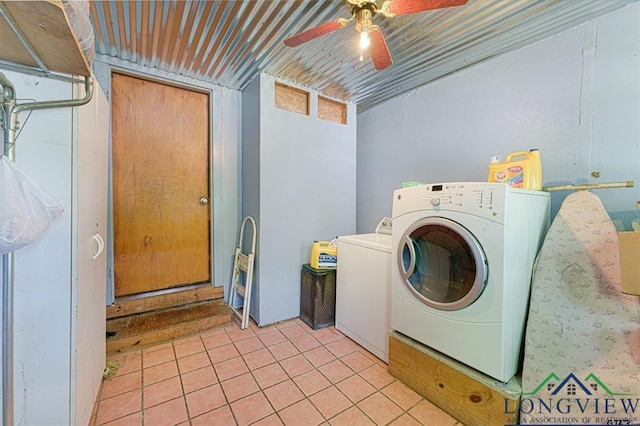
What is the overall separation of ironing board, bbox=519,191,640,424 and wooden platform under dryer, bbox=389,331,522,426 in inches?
3.8

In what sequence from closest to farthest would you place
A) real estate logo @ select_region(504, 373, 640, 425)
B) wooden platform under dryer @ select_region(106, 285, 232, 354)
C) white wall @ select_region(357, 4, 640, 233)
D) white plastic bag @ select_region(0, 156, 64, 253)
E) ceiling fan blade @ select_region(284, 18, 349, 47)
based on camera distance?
white plastic bag @ select_region(0, 156, 64, 253), real estate logo @ select_region(504, 373, 640, 425), ceiling fan blade @ select_region(284, 18, 349, 47), white wall @ select_region(357, 4, 640, 233), wooden platform under dryer @ select_region(106, 285, 232, 354)

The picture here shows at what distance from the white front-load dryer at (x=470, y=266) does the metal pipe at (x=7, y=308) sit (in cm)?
174

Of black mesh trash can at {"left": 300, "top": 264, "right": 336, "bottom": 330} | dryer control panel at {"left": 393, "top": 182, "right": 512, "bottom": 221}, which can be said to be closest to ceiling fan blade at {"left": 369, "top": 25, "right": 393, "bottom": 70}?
dryer control panel at {"left": 393, "top": 182, "right": 512, "bottom": 221}

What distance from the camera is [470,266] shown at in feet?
4.29

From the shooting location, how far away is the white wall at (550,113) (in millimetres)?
1480

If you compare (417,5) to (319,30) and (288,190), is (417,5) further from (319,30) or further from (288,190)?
(288,190)

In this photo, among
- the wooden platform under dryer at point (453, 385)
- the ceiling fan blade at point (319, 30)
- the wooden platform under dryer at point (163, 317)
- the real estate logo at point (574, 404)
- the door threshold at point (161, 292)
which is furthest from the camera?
the door threshold at point (161, 292)

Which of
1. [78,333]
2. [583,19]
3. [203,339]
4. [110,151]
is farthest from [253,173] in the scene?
[583,19]

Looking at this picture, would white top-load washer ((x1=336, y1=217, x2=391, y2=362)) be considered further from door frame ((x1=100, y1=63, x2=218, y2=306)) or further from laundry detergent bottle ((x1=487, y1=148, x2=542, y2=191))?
door frame ((x1=100, y1=63, x2=218, y2=306))

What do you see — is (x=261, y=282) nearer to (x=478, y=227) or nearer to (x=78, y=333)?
(x=78, y=333)

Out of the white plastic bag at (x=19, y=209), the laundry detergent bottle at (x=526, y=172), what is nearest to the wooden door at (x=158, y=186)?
the white plastic bag at (x=19, y=209)

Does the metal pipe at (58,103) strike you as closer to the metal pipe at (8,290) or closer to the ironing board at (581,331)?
the metal pipe at (8,290)

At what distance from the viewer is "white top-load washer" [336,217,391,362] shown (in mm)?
1812

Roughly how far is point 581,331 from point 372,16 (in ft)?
6.14
